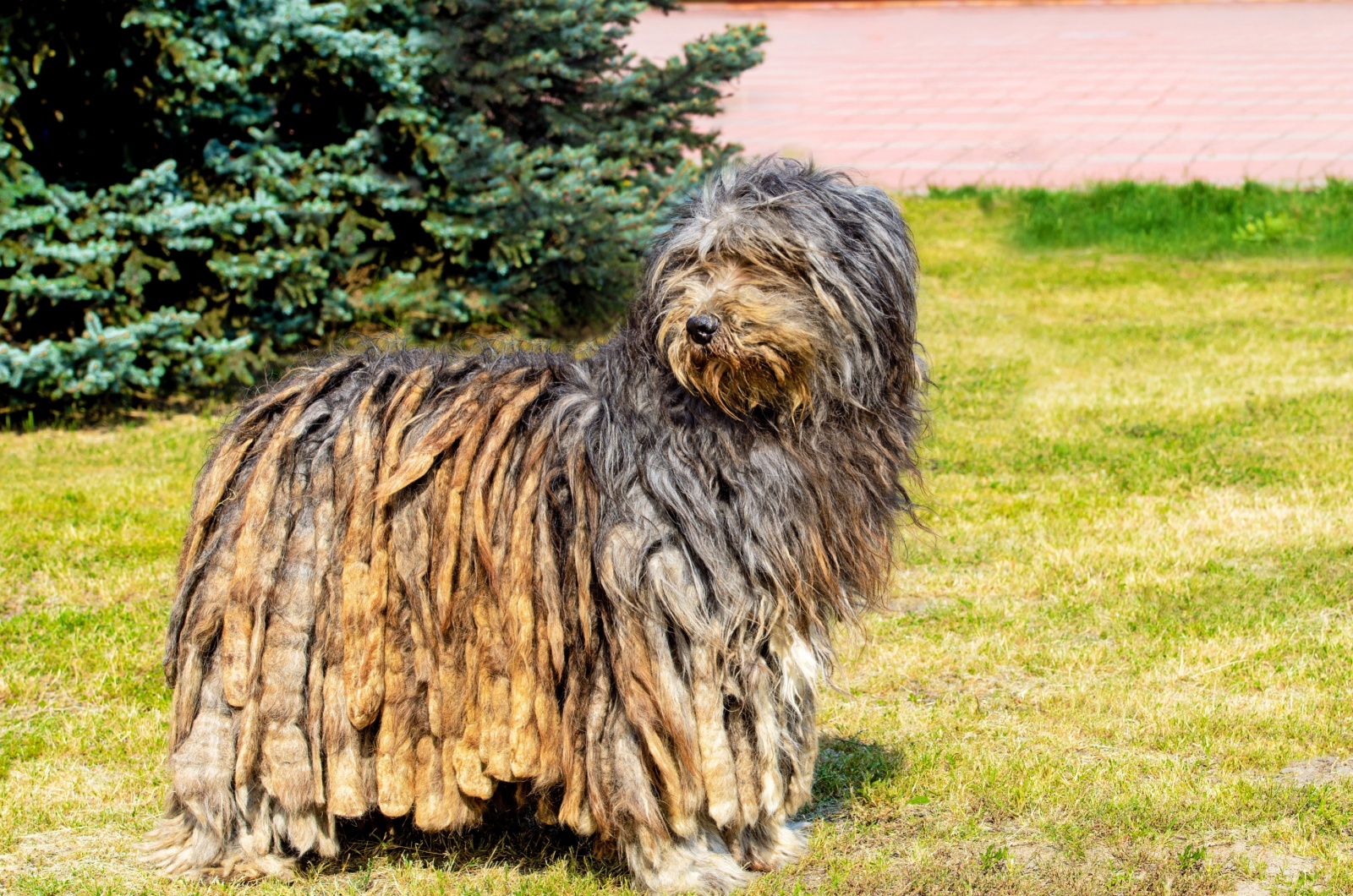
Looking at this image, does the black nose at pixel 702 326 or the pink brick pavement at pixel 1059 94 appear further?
the pink brick pavement at pixel 1059 94

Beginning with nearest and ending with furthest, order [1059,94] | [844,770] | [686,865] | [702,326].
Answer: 1. [702,326]
2. [686,865]
3. [844,770]
4. [1059,94]

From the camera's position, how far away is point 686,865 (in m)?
3.80

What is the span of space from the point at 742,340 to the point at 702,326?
0.10 metres

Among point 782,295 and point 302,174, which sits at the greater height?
point 782,295

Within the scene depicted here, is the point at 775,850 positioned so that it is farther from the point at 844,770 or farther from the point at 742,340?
the point at 742,340

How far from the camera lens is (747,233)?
3.50 metres

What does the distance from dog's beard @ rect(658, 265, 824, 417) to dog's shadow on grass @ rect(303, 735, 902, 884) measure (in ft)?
4.42

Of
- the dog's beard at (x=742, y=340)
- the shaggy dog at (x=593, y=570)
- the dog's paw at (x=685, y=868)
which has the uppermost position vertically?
the dog's beard at (x=742, y=340)

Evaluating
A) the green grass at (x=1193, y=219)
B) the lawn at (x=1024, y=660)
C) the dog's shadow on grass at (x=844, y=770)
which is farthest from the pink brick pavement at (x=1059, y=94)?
the dog's shadow on grass at (x=844, y=770)

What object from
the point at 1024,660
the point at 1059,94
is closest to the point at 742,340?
the point at 1024,660

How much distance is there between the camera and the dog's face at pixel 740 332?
3.42 metres

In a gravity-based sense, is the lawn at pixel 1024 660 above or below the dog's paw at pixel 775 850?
below

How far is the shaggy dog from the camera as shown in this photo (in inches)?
140

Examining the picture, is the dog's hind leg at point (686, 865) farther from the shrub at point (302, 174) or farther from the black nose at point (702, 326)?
the shrub at point (302, 174)
